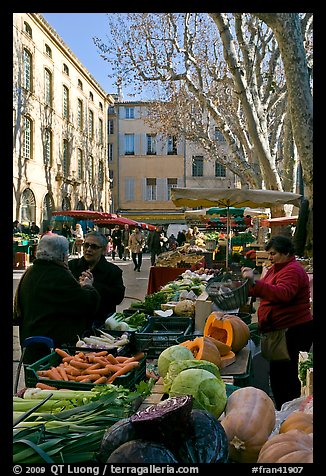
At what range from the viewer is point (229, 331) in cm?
429

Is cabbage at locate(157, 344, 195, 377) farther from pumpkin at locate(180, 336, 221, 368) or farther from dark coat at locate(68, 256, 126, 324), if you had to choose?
dark coat at locate(68, 256, 126, 324)

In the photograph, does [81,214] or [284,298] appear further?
[81,214]

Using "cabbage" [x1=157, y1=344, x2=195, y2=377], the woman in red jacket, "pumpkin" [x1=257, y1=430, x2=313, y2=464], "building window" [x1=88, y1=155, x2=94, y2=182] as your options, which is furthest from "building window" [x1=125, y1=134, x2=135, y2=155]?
"pumpkin" [x1=257, y1=430, x2=313, y2=464]

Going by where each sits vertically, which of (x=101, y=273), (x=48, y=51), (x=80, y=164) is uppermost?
(x=48, y=51)

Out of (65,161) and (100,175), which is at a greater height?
(65,161)

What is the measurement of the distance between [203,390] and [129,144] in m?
53.8

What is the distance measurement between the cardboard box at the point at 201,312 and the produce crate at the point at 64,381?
1.94 meters

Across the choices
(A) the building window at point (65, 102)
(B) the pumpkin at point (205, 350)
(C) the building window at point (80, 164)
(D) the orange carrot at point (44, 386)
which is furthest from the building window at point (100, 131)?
(D) the orange carrot at point (44, 386)

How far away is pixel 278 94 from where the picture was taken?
19.6m

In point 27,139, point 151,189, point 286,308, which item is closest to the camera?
point 286,308

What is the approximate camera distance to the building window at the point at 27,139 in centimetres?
3050

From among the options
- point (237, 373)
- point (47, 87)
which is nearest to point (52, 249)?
point (237, 373)

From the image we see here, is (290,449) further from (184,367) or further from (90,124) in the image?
(90,124)

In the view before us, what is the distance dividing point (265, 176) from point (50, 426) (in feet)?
47.6
